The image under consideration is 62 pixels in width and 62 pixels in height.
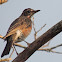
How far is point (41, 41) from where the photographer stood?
265 centimetres

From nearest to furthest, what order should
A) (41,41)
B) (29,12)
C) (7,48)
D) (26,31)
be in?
(41,41) → (7,48) → (26,31) → (29,12)

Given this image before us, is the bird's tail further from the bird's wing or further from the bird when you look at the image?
the bird's wing

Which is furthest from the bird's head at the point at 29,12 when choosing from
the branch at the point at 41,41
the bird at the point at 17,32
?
the branch at the point at 41,41

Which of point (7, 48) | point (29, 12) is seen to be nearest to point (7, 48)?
point (7, 48)

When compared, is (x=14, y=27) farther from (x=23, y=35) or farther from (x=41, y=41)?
(x=41, y=41)

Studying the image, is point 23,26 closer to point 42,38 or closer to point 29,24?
point 29,24

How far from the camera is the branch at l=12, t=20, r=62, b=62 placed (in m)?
2.47

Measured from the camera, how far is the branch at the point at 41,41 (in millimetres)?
2473

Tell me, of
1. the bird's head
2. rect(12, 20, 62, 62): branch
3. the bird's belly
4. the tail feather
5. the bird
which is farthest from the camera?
the bird's head

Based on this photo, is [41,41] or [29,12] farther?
[29,12]

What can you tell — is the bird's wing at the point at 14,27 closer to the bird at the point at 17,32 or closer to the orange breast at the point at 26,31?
the bird at the point at 17,32

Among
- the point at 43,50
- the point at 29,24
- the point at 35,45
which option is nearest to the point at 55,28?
the point at 35,45

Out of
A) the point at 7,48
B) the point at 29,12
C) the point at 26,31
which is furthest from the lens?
the point at 29,12

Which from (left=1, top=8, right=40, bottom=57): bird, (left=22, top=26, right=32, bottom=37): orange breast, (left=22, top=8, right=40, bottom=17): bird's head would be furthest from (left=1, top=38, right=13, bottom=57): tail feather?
(left=22, top=8, right=40, bottom=17): bird's head
